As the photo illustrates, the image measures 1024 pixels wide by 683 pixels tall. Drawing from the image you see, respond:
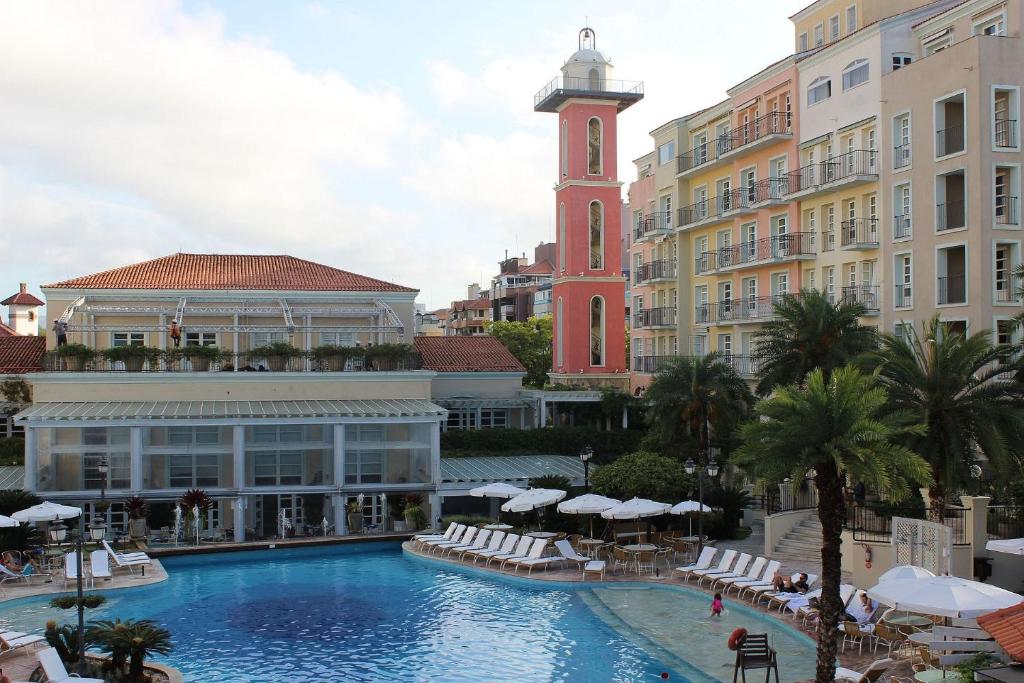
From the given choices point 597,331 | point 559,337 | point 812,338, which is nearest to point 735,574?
point 812,338

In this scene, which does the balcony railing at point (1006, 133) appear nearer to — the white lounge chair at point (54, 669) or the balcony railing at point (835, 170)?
the balcony railing at point (835, 170)

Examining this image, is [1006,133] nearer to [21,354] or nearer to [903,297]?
[903,297]

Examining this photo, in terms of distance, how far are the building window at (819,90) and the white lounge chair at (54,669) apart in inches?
1281

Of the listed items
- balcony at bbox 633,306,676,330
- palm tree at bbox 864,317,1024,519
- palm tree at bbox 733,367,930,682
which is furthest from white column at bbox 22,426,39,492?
balcony at bbox 633,306,676,330

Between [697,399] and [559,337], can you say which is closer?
[697,399]

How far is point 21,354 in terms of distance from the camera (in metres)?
43.8

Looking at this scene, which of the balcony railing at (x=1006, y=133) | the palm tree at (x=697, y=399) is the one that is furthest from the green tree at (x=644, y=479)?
the balcony railing at (x=1006, y=133)

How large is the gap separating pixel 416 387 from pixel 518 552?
1256cm

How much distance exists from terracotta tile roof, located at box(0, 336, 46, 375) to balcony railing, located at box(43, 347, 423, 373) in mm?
3987

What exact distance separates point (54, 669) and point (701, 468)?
18174 mm

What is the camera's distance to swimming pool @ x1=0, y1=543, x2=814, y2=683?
67.1ft

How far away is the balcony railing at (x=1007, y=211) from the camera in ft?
105

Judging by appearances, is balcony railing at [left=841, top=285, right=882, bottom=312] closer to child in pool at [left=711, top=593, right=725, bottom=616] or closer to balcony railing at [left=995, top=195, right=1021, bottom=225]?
balcony railing at [left=995, top=195, right=1021, bottom=225]

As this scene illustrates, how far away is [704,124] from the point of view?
162ft
